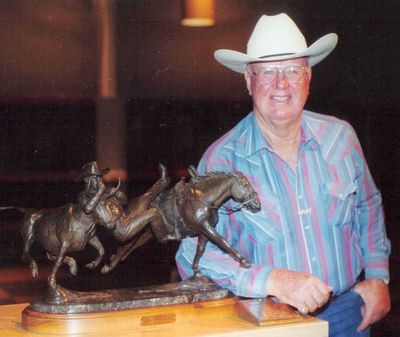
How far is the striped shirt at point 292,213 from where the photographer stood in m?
2.17

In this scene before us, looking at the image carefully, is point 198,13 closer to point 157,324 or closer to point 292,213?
point 292,213

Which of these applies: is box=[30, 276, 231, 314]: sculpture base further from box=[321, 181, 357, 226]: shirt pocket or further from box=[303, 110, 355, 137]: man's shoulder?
box=[303, 110, 355, 137]: man's shoulder

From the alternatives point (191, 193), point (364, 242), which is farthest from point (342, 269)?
point (191, 193)

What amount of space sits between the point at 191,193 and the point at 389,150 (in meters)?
0.90

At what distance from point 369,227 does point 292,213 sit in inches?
11.3

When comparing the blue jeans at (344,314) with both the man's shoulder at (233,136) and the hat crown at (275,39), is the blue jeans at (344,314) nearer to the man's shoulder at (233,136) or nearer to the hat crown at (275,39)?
the man's shoulder at (233,136)

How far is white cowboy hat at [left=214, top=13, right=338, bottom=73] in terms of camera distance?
2.09 m

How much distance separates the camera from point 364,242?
2330mm

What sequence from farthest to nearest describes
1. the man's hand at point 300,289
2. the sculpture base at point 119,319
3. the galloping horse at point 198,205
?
the man's hand at point 300,289 → the galloping horse at point 198,205 → the sculpture base at point 119,319

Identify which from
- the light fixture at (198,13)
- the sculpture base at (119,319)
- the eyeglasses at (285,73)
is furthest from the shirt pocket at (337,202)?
the light fixture at (198,13)

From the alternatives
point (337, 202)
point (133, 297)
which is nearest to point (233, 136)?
point (337, 202)

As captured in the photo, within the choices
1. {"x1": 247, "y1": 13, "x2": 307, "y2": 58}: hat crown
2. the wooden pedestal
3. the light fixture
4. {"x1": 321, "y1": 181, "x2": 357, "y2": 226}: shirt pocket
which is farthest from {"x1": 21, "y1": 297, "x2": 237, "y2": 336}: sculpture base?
the light fixture

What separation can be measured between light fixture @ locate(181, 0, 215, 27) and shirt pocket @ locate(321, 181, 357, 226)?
0.58 metres

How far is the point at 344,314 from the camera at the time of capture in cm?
227
